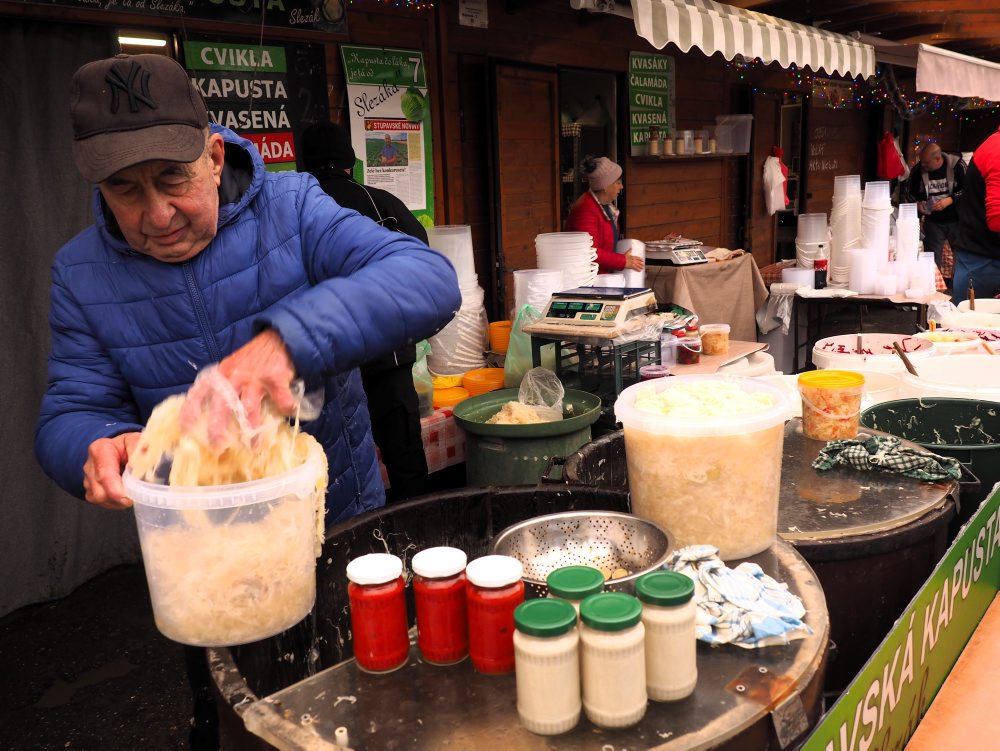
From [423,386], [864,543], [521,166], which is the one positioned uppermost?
[521,166]

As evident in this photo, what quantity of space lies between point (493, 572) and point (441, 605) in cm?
11

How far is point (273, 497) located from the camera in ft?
4.09

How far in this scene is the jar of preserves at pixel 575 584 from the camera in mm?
1177

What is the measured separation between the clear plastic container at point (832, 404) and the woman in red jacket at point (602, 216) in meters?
3.72

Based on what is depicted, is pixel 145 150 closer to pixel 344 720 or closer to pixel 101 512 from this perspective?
pixel 344 720

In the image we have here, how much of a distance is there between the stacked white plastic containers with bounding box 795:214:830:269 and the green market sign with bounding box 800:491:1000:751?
18.3 ft

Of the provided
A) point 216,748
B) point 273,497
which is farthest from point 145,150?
point 216,748

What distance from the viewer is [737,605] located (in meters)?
1.30

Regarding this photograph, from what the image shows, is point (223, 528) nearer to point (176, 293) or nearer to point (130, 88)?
point (176, 293)

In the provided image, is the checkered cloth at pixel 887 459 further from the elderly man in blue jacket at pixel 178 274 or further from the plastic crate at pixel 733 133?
the plastic crate at pixel 733 133

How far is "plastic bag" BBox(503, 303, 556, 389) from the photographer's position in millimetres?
4430

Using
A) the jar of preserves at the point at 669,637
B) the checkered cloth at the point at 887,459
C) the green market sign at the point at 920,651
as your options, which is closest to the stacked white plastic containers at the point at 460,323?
the checkered cloth at the point at 887,459

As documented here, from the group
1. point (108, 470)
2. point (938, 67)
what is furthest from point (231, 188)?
point (938, 67)

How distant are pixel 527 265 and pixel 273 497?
5411mm
